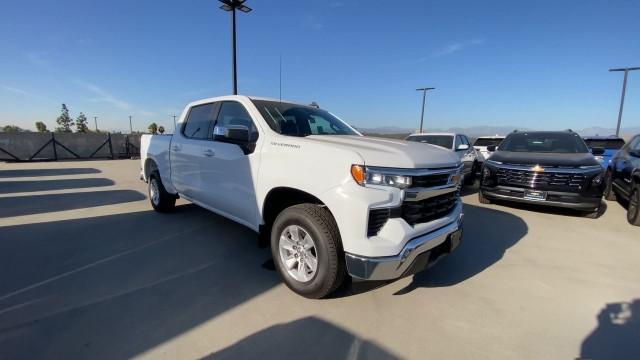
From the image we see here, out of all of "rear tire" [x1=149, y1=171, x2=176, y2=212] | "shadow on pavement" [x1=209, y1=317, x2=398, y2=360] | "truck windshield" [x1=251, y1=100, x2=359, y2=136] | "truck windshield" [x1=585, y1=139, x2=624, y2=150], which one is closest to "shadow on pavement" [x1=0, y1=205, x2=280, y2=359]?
"shadow on pavement" [x1=209, y1=317, x2=398, y2=360]

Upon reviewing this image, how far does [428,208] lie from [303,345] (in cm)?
150

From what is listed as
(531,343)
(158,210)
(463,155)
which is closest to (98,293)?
(158,210)

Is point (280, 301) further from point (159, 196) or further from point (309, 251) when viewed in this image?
point (159, 196)

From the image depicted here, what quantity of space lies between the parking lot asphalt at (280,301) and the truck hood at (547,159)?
4.65 ft

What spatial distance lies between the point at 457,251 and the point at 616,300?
4.90 ft

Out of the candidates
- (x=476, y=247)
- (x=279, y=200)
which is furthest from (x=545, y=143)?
(x=279, y=200)

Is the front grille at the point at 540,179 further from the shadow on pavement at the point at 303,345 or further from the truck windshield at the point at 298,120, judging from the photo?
the shadow on pavement at the point at 303,345

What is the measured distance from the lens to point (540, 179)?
552 centimetres

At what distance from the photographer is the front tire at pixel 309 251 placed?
8.12ft

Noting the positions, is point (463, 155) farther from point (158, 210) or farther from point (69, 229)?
point (69, 229)

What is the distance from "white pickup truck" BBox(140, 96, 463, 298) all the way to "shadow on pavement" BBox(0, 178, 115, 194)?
7.17 metres

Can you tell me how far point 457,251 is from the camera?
3.93 m

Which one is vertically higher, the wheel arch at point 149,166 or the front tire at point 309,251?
the wheel arch at point 149,166

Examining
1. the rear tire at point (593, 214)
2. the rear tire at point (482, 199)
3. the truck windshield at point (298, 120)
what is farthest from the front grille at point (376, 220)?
the rear tire at point (593, 214)
